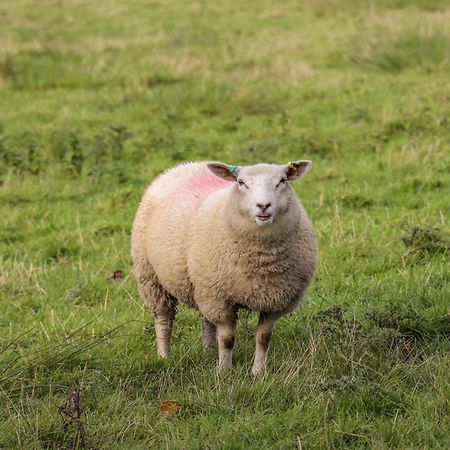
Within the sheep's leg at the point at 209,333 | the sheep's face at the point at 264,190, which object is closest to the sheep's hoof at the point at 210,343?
the sheep's leg at the point at 209,333

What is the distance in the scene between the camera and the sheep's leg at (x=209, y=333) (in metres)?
5.40

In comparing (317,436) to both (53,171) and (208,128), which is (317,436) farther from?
(208,128)

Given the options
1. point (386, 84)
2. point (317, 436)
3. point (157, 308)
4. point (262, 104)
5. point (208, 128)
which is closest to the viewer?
point (317, 436)

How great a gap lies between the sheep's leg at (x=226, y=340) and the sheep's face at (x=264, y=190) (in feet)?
2.06

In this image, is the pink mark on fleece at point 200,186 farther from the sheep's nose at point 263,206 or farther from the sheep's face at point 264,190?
the sheep's nose at point 263,206

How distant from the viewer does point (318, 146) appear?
33.4ft

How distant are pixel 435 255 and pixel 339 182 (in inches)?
93.4

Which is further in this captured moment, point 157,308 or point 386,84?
point 386,84

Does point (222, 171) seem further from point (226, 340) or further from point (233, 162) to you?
point (233, 162)

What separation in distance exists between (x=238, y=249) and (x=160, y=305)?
92 cm

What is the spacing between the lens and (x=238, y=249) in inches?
189

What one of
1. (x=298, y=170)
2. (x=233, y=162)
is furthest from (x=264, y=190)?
(x=233, y=162)

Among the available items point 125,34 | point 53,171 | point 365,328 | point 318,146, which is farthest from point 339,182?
point 125,34

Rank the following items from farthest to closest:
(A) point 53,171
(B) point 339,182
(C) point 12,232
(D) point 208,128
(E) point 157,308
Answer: (D) point 208,128, (A) point 53,171, (B) point 339,182, (C) point 12,232, (E) point 157,308
